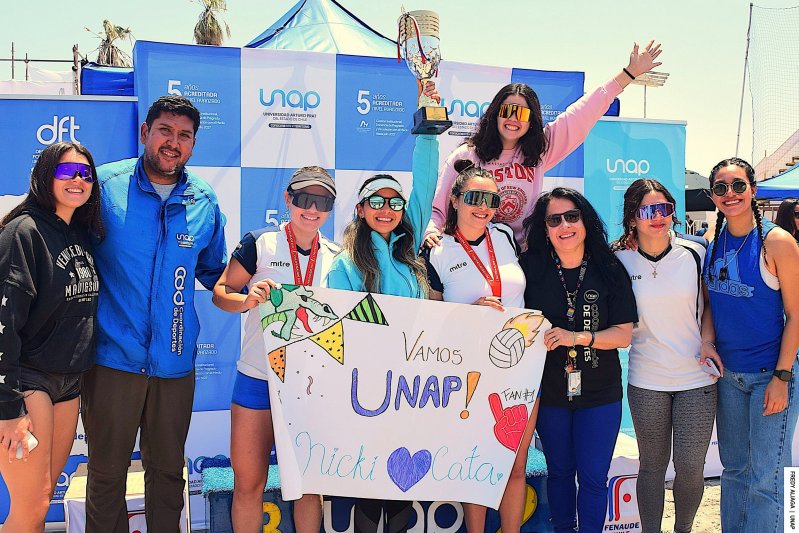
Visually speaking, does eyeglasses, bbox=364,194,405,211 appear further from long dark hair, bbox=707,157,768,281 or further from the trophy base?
long dark hair, bbox=707,157,768,281

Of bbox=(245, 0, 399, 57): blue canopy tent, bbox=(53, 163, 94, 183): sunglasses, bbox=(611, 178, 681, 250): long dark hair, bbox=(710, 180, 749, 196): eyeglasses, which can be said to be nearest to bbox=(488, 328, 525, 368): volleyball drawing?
bbox=(611, 178, 681, 250): long dark hair

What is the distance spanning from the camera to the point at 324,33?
6.18 m

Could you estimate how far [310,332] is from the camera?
287cm

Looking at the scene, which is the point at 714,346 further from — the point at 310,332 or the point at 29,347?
the point at 29,347

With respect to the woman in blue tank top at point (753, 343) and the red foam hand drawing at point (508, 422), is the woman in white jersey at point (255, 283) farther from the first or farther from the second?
the woman in blue tank top at point (753, 343)

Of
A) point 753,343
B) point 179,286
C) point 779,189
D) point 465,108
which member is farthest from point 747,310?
point 779,189

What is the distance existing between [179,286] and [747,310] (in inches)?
103

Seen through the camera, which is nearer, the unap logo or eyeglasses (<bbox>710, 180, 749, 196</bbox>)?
eyeglasses (<bbox>710, 180, 749, 196</bbox>)

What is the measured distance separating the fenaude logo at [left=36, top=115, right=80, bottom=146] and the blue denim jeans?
4.23 meters

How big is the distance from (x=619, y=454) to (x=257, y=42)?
493 centimetres

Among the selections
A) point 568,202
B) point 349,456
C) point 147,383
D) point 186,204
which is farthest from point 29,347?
point 568,202

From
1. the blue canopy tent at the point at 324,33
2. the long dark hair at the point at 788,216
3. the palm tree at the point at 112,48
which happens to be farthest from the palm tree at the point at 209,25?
the long dark hair at the point at 788,216

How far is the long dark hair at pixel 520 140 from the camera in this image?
3.27 m

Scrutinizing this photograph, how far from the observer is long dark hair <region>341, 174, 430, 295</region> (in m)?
2.89
